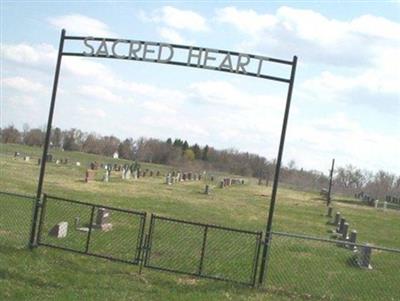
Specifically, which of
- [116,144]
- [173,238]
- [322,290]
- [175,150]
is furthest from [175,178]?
[116,144]

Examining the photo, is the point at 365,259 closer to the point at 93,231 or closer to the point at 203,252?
the point at 203,252

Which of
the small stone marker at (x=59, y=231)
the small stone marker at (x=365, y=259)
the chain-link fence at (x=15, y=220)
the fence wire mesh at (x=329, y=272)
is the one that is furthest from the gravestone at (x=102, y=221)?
the small stone marker at (x=365, y=259)

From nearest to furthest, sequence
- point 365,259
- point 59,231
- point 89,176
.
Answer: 1. point 59,231
2. point 365,259
3. point 89,176

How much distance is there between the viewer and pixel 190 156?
14125 cm

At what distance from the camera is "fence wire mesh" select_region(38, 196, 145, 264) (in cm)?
1279

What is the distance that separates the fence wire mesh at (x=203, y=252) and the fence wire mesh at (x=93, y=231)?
64cm

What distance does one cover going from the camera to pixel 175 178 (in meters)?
62.6

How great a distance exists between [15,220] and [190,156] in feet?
406

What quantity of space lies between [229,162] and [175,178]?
76962mm

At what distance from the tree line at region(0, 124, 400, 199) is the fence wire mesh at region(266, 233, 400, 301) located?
95362 millimetres

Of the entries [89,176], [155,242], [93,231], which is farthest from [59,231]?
[89,176]

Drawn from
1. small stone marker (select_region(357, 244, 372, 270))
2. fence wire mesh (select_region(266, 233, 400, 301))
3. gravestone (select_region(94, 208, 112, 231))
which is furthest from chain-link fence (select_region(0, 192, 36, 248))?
small stone marker (select_region(357, 244, 372, 270))

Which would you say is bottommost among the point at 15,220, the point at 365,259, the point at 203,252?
the point at 15,220

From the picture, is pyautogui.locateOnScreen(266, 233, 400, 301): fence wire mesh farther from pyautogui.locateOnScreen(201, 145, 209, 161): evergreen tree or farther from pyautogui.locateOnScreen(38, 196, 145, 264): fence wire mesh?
pyautogui.locateOnScreen(201, 145, 209, 161): evergreen tree
